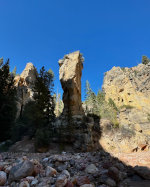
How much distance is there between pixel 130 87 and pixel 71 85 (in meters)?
19.2

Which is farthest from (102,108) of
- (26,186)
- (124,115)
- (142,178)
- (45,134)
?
(26,186)

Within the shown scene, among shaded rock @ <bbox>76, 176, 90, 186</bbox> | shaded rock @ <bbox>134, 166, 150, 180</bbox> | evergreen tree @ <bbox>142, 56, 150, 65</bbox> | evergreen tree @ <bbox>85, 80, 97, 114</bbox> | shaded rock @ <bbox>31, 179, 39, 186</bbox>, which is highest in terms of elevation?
evergreen tree @ <bbox>142, 56, 150, 65</bbox>

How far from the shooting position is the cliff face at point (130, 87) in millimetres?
25734

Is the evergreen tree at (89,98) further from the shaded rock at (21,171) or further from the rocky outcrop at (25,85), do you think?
the shaded rock at (21,171)

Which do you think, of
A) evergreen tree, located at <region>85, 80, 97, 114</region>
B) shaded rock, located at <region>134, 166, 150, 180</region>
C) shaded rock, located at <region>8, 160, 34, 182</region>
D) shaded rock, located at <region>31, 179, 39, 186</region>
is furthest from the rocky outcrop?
shaded rock, located at <region>134, 166, 150, 180</region>

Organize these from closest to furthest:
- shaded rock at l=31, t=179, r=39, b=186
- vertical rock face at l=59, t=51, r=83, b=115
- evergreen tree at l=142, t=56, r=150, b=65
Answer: shaded rock at l=31, t=179, r=39, b=186 < vertical rock face at l=59, t=51, r=83, b=115 < evergreen tree at l=142, t=56, r=150, b=65

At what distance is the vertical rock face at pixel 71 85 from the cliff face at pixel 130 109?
551 cm

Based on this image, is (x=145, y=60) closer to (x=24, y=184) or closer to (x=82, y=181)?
(x=82, y=181)

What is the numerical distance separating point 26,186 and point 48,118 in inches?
463

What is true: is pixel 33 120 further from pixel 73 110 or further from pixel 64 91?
pixel 64 91

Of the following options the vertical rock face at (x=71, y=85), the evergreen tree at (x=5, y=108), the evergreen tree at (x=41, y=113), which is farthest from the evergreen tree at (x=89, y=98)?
the evergreen tree at (x=5, y=108)

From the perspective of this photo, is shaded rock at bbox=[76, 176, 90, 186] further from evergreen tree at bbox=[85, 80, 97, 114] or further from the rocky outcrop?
the rocky outcrop

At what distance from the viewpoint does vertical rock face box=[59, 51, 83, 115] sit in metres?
15.8

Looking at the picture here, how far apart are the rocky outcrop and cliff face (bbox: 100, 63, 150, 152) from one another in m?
21.4
